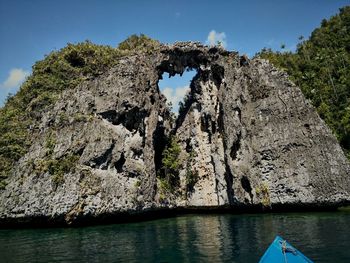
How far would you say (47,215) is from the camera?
987 inches

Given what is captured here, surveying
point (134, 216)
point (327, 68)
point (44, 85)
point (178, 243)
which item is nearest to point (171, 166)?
point (134, 216)

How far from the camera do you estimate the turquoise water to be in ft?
45.2

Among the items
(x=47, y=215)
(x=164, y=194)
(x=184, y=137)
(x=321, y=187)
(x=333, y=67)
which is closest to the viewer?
(x=47, y=215)

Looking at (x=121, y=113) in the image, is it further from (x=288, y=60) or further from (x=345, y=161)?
(x=288, y=60)

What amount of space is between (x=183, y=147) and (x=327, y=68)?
1089 inches

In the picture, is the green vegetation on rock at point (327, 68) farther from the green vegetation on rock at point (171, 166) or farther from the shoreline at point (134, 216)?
the green vegetation on rock at point (171, 166)

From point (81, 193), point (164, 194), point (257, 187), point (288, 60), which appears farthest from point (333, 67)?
point (81, 193)

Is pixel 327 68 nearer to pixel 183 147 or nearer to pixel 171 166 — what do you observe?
pixel 183 147

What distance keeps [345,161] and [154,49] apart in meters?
20.9

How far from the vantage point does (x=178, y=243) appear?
16891 mm

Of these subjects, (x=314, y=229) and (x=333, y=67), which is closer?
(x=314, y=229)

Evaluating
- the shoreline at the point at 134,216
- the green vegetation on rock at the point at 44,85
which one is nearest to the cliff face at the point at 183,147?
the shoreline at the point at 134,216

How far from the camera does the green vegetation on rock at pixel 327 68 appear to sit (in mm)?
44594

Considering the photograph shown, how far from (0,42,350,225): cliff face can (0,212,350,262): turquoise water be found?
4152mm
